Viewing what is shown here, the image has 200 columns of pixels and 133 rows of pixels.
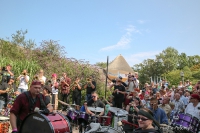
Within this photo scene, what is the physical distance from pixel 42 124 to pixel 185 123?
168 inches

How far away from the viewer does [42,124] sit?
4332 mm

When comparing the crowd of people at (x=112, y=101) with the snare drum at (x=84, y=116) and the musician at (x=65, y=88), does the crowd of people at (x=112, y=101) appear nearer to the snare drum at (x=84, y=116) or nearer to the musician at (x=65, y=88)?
the musician at (x=65, y=88)

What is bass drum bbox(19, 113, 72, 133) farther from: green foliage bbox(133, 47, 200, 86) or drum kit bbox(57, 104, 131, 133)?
green foliage bbox(133, 47, 200, 86)

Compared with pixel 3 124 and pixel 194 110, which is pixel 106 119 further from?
pixel 3 124

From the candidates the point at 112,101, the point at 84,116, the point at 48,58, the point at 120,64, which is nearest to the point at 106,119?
the point at 84,116

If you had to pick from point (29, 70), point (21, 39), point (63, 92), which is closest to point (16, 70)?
point (29, 70)

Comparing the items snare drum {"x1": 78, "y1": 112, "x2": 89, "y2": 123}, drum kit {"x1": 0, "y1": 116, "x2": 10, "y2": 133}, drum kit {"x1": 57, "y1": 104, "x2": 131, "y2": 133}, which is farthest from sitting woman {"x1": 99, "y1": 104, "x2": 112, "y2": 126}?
drum kit {"x1": 0, "y1": 116, "x2": 10, "y2": 133}

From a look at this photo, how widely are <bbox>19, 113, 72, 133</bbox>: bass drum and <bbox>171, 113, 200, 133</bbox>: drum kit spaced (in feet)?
11.6

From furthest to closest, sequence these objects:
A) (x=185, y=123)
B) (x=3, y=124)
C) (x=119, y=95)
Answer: (x=119, y=95)
(x=185, y=123)
(x=3, y=124)

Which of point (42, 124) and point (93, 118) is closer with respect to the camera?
point (42, 124)

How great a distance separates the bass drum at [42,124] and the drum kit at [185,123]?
352 centimetres

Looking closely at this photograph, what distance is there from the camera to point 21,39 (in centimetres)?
1917

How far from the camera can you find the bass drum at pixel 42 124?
14.1ft

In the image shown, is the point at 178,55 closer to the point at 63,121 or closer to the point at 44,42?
the point at 44,42
